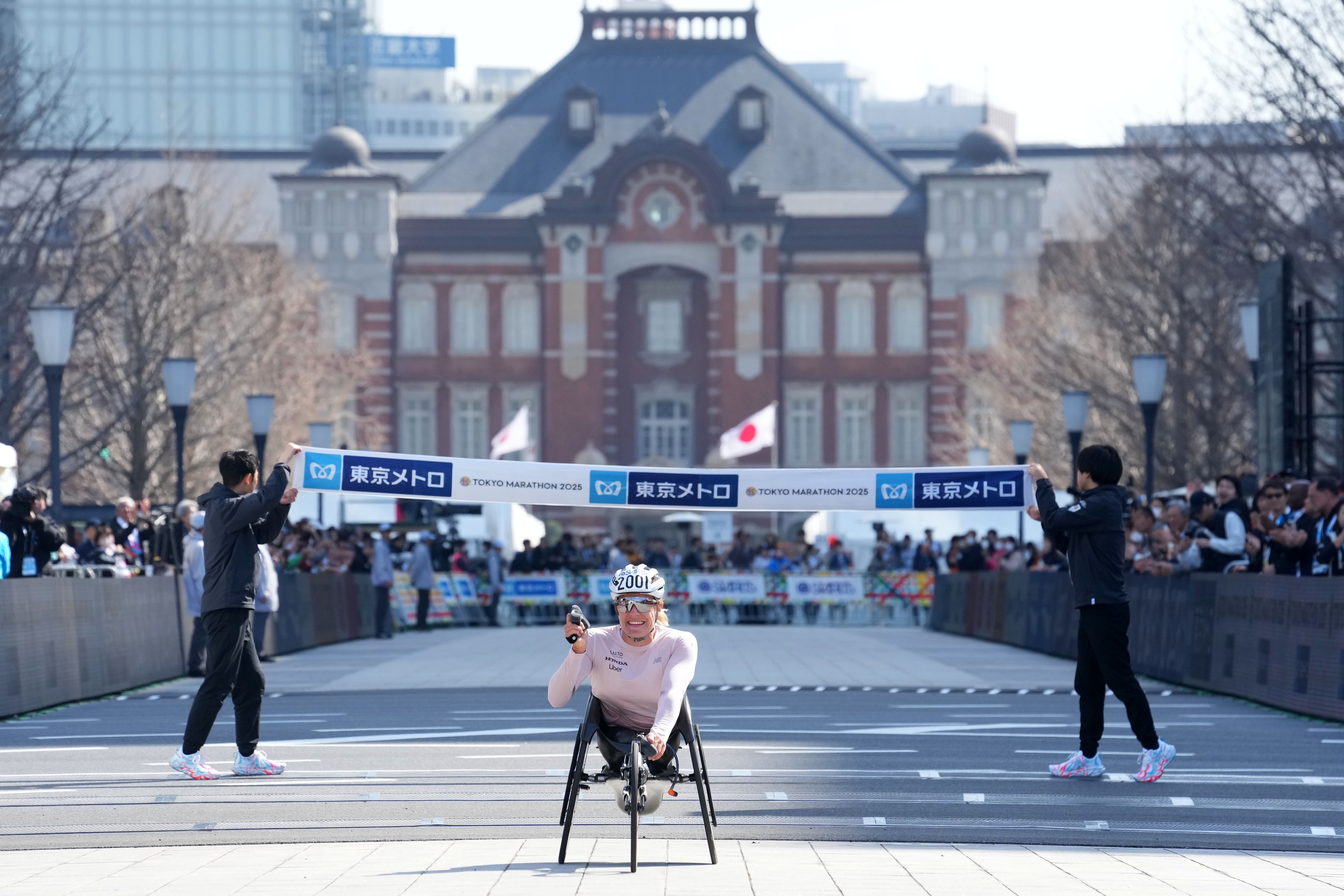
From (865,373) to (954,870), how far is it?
70537 mm

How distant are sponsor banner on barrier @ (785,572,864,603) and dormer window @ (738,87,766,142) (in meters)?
39.3

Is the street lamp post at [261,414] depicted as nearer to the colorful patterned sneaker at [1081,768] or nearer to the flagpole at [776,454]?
the colorful patterned sneaker at [1081,768]

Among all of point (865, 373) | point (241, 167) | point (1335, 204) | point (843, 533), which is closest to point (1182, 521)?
point (1335, 204)

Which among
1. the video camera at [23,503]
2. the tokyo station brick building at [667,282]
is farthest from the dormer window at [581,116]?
the video camera at [23,503]

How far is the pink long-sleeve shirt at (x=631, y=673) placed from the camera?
930 cm

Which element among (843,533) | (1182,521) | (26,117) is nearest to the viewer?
(1182,521)

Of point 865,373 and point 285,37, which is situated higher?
point 285,37

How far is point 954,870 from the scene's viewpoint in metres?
8.96

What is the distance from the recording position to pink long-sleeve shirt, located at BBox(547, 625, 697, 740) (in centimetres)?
930

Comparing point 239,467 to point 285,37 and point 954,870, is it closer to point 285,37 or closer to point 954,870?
point 954,870

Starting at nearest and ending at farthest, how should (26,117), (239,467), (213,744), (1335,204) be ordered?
(239,467), (213,744), (1335,204), (26,117)

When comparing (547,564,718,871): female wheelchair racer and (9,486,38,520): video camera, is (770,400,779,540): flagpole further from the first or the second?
(547,564,718,871): female wheelchair racer

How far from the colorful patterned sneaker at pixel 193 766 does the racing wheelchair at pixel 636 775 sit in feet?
12.5

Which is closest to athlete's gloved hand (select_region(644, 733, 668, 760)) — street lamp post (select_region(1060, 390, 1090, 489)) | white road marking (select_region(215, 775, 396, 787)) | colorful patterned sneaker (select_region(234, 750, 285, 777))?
white road marking (select_region(215, 775, 396, 787))
